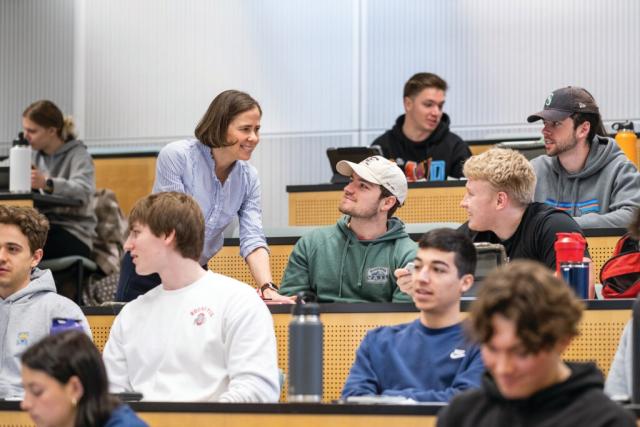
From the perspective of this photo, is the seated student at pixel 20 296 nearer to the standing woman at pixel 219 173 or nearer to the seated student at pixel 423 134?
the standing woman at pixel 219 173

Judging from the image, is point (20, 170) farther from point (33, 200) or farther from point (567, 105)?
point (567, 105)

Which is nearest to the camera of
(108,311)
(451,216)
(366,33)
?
(108,311)

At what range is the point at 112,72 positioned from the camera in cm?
831

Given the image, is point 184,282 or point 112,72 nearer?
point 184,282

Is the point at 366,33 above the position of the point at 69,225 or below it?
above

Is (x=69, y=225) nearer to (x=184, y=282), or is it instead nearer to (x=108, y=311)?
(x=108, y=311)

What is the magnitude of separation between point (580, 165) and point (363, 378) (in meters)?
2.10

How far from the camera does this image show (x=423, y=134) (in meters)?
6.43

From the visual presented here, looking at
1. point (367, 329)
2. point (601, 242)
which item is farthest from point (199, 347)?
point (601, 242)

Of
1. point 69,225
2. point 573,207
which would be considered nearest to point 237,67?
point 69,225

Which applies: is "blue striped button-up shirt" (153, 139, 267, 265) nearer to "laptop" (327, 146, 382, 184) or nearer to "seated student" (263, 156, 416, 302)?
"seated student" (263, 156, 416, 302)

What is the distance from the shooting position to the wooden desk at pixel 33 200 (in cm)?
578

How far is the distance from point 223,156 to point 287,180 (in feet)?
11.6

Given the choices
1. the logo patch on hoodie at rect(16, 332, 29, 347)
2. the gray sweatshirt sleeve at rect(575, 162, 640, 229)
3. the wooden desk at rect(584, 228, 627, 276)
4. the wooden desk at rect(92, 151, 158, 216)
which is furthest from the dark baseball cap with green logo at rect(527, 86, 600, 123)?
the wooden desk at rect(92, 151, 158, 216)
